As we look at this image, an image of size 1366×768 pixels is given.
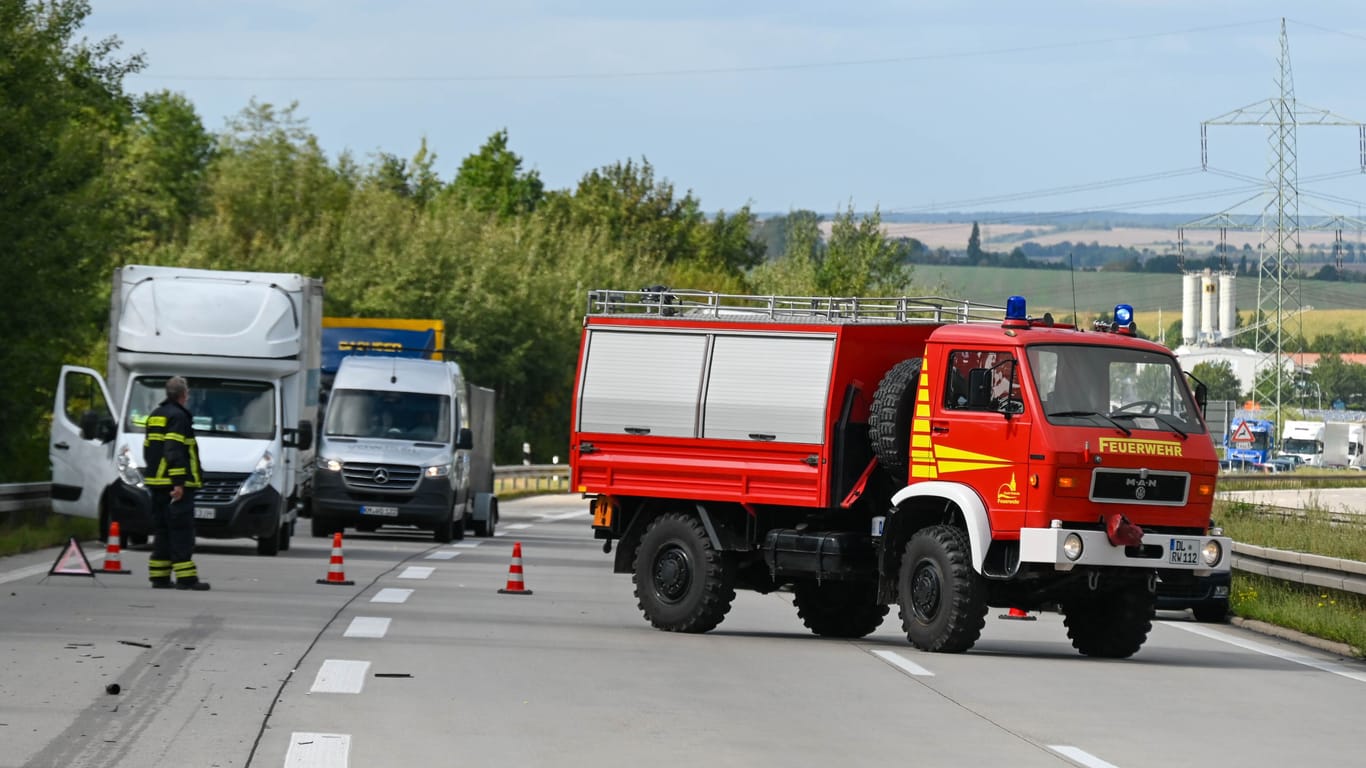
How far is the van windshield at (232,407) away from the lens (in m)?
28.3

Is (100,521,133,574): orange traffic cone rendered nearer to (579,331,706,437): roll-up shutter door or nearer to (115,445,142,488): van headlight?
(115,445,142,488): van headlight

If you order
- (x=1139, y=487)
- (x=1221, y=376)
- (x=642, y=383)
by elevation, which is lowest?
(x=1139, y=487)

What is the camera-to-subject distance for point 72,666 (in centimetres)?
1355

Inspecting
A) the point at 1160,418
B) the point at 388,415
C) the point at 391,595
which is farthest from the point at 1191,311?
the point at 1160,418

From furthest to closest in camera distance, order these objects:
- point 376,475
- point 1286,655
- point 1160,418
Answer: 1. point 376,475
2. point 1286,655
3. point 1160,418

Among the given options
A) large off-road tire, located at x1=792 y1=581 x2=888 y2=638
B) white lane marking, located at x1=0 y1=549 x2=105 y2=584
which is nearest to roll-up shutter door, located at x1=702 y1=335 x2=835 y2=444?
large off-road tire, located at x1=792 y1=581 x2=888 y2=638

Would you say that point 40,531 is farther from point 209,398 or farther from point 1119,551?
point 1119,551

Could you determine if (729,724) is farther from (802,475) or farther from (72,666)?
(802,475)

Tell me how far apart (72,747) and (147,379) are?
1841 cm

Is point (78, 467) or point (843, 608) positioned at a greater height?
point (78, 467)

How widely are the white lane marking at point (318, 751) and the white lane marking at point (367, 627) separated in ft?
18.9

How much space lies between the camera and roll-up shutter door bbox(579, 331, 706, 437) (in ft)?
61.5

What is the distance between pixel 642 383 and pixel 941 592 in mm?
3664

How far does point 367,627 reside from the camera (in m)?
17.3
